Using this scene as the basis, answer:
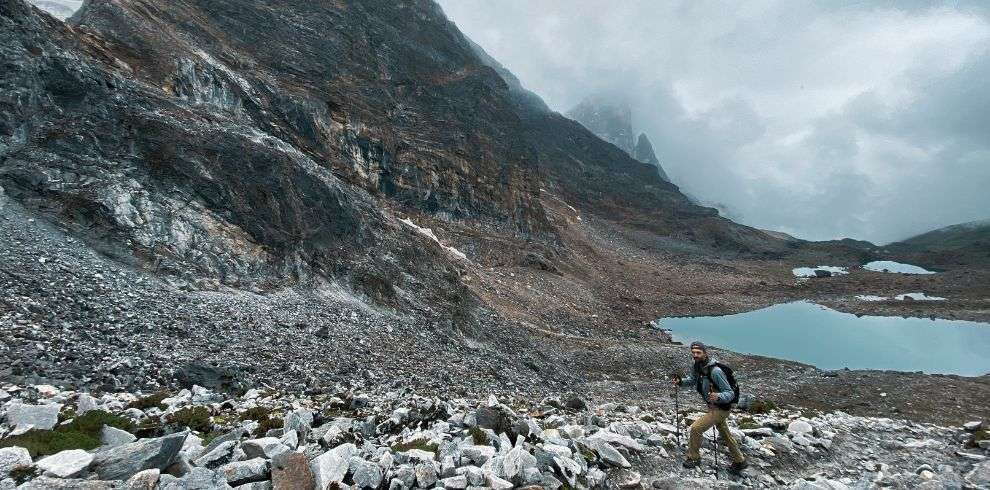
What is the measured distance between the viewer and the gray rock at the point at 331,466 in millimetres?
6117

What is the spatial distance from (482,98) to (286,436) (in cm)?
8298

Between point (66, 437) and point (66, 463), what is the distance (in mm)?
1704

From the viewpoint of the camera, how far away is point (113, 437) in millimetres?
7254

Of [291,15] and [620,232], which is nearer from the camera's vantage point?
[291,15]

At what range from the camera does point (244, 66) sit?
41.0m

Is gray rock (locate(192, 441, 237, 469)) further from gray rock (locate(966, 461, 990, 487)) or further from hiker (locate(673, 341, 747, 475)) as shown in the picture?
gray rock (locate(966, 461, 990, 487))

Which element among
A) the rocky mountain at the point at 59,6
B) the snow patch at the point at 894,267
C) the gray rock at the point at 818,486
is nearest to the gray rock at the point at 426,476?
the gray rock at the point at 818,486

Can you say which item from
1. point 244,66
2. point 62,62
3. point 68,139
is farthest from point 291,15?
point 68,139

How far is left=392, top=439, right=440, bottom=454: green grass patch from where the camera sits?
25.7 ft

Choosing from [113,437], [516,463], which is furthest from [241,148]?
[516,463]

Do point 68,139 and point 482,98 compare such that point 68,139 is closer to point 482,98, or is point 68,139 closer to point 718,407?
point 718,407

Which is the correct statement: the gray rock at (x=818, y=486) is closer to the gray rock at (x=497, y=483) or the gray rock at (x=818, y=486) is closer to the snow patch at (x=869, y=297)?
the gray rock at (x=497, y=483)

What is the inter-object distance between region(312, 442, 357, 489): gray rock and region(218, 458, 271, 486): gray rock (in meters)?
0.61

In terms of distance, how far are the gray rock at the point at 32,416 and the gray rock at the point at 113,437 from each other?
2.57 feet
